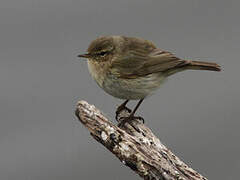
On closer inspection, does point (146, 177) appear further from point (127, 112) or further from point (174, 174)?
point (127, 112)

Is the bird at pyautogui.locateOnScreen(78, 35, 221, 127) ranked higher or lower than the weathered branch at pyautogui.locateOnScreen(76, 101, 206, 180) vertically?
higher

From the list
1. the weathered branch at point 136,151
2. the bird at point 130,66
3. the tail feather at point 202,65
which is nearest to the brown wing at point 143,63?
the bird at point 130,66

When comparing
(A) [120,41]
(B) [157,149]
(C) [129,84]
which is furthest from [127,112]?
(B) [157,149]

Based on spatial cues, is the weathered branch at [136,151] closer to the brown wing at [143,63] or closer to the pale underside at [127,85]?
the pale underside at [127,85]

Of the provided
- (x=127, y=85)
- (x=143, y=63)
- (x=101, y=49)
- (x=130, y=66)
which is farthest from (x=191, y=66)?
(x=101, y=49)

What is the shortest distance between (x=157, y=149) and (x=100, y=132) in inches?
27.1

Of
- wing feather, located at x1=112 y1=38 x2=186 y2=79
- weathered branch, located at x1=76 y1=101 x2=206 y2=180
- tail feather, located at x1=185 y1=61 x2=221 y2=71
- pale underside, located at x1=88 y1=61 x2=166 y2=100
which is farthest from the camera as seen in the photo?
tail feather, located at x1=185 y1=61 x2=221 y2=71

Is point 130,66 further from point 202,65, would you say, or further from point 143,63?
point 202,65

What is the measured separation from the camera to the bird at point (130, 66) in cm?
586

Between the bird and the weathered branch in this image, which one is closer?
the weathered branch

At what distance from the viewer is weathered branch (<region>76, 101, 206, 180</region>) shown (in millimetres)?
4129

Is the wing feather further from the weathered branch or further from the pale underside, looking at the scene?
the weathered branch

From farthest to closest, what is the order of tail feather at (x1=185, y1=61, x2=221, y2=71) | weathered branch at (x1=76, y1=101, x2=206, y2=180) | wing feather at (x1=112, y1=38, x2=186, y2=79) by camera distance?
tail feather at (x1=185, y1=61, x2=221, y2=71) → wing feather at (x1=112, y1=38, x2=186, y2=79) → weathered branch at (x1=76, y1=101, x2=206, y2=180)

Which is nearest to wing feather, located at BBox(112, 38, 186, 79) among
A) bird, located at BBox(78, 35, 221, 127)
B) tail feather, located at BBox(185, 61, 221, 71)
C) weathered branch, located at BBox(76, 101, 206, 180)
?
bird, located at BBox(78, 35, 221, 127)
